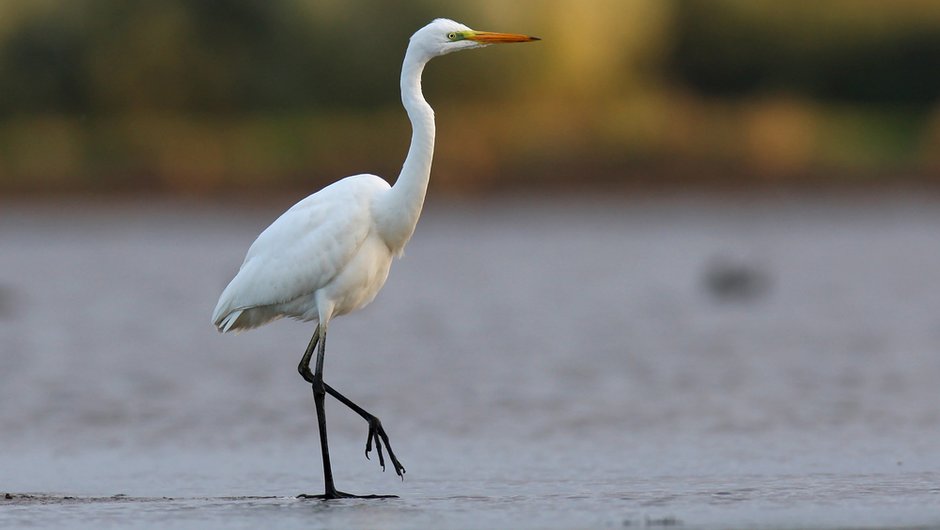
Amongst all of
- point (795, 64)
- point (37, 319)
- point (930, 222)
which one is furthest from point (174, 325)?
point (795, 64)

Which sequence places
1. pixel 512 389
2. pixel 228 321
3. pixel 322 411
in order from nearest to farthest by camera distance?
pixel 322 411, pixel 228 321, pixel 512 389

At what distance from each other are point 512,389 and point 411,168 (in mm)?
4452

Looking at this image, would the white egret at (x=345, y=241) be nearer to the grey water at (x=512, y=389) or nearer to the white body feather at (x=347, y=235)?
the white body feather at (x=347, y=235)

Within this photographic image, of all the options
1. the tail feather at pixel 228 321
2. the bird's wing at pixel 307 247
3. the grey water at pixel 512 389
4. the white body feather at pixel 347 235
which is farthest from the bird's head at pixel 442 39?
the grey water at pixel 512 389

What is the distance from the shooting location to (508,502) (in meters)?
8.10

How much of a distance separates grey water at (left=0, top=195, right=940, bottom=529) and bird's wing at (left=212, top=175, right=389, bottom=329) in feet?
3.30

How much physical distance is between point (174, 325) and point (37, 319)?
176cm

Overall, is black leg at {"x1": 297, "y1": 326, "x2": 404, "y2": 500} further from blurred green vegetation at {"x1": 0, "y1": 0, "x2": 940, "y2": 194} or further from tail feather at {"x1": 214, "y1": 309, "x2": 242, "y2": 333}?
blurred green vegetation at {"x1": 0, "y1": 0, "x2": 940, "y2": 194}

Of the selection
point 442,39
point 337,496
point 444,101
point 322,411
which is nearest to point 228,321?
point 322,411

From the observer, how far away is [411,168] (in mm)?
8719

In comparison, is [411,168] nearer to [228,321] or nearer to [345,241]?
[345,241]

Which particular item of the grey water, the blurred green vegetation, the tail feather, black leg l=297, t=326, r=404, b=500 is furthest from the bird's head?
the blurred green vegetation

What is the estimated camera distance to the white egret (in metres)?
8.68

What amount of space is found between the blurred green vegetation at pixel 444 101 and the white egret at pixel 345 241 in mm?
20135
